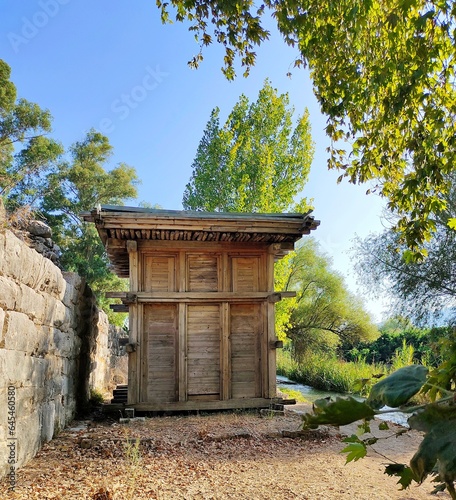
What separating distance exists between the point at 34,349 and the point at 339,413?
397 centimetres

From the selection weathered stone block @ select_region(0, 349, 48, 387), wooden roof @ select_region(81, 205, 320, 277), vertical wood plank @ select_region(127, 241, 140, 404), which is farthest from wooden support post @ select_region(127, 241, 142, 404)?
weathered stone block @ select_region(0, 349, 48, 387)

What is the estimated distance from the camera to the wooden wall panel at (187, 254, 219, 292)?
21.8ft

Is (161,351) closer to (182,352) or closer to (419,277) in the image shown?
(182,352)

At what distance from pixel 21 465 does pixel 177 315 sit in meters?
3.31

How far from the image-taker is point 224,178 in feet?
44.2

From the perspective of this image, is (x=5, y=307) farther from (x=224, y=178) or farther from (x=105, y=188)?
(x=105, y=188)

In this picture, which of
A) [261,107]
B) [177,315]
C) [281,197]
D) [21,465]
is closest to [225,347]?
[177,315]

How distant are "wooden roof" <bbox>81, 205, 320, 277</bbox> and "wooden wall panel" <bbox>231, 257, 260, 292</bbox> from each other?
33 centimetres

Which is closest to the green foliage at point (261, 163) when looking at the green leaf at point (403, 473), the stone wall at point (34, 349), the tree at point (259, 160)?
the tree at point (259, 160)

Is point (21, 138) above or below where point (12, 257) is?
above

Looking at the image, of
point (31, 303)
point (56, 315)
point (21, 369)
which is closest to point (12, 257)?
point (31, 303)

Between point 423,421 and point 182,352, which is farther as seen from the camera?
point 182,352

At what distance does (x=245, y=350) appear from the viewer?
667 centimetres
